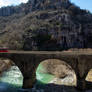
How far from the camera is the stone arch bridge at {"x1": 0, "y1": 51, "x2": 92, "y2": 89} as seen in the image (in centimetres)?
1209

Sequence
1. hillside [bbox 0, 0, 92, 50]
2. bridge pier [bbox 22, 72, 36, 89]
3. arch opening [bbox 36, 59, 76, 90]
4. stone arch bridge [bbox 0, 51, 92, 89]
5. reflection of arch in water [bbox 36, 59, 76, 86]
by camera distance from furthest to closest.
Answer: hillside [bbox 0, 0, 92, 50] → reflection of arch in water [bbox 36, 59, 76, 86] → arch opening [bbox 36, 59, 76, 90] → bridge pier [bbox 22, 72, 36, 89] → stone arch bridge [bbox 0, 51, 92, 89]

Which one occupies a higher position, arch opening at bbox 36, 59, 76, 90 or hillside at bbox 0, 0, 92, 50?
hillside at bbox 0, 0, 92, 50

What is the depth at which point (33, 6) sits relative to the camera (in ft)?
230

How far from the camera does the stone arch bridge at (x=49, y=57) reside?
12.1m

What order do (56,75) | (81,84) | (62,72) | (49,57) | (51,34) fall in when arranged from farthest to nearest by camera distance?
(51,34) < (62,72) < (56,75) < (49,57) < (81,84)

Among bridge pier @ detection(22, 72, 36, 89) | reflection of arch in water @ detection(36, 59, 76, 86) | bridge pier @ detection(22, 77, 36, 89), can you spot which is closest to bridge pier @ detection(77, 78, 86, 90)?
reflection of arch in water @ detection(36, 59, 76, 86)

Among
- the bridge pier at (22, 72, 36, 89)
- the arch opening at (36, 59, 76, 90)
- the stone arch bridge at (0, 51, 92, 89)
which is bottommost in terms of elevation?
the arch opening at (36, 59, 76, 90)

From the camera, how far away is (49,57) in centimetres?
1253

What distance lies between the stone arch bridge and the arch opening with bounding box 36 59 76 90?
7.29ft

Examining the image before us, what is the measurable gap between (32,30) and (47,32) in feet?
21.9

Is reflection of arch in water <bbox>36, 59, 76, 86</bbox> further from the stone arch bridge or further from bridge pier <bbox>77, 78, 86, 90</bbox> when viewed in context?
the stone arch bridge

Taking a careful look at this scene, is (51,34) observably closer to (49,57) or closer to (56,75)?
(56,75)

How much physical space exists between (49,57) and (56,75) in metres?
6.94

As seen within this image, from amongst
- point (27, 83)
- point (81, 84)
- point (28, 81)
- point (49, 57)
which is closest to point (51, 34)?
point (49, 57)
